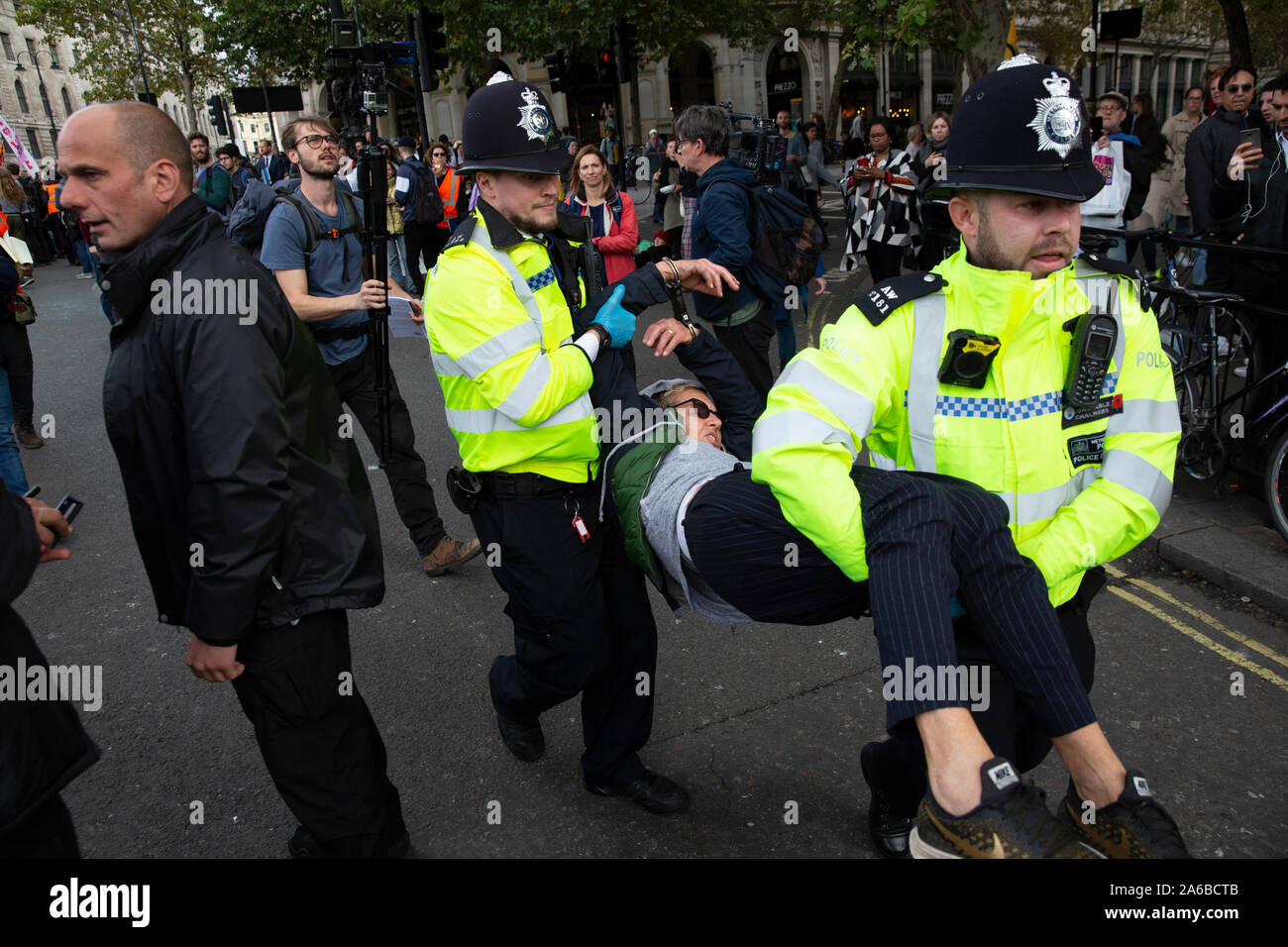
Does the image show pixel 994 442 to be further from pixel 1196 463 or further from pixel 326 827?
pixel 1196 463

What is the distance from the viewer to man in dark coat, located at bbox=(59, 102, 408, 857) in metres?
2.04

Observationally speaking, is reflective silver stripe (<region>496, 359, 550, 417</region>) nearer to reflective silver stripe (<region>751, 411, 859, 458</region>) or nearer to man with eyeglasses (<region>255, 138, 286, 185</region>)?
reflective silver stripe (<region>751, 411, 859, 458</region>)

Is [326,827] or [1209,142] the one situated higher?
[1209,142]

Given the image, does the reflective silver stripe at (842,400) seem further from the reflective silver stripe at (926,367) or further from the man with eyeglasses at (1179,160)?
the man with eyeglasses at (1179,160)

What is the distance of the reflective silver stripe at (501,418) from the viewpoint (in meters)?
2.60

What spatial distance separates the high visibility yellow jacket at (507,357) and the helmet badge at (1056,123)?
1238 mm

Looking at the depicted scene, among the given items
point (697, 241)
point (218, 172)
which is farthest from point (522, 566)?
point (218, 172)

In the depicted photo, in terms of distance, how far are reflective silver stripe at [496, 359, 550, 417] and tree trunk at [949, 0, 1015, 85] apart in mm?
8504

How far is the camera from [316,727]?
91.4 inches

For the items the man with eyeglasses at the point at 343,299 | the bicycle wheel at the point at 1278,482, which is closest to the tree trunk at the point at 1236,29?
the bicycle wheel at the point at 1278,482

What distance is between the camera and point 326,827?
2.37 meters

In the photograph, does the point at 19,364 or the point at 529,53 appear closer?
the point at 19,364

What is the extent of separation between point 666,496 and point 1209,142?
6.37 m

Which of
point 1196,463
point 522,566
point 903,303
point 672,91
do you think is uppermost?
point 672,91
